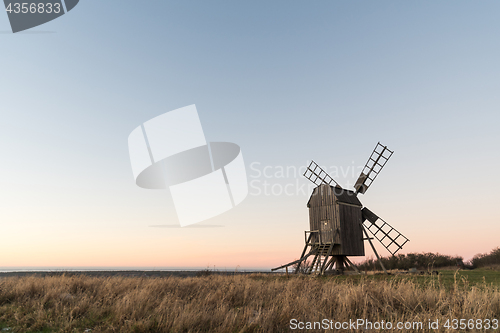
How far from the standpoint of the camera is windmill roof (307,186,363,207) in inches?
1050

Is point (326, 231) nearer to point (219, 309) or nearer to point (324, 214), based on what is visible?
point (324, 214)

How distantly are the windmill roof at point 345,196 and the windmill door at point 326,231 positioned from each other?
7.06 ft

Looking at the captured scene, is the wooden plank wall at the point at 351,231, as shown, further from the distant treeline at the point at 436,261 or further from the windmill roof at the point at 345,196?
the distant treeline at the point at 436,261

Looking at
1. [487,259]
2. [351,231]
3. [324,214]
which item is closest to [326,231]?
[324,214]

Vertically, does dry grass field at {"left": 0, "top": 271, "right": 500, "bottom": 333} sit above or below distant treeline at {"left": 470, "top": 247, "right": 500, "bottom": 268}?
above

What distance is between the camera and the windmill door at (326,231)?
26.2m

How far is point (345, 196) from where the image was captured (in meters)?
27.4

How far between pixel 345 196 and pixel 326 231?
3.40 meters

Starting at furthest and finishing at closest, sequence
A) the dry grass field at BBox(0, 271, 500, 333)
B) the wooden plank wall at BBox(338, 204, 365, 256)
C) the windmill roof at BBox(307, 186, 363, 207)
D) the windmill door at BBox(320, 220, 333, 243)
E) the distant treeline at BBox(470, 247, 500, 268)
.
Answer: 1. the distant treeline at BBox(470, 247, 500, 268)
2. the windmill roof at BBox(307, 186, 363, 207)
3. the windmill door at BBox(320, 220, 333, 243)
4. the wooden plank wall at BBox(338, 204, 365, 256)
5. the dry grass field at BBox(0, 271, 500, 333)

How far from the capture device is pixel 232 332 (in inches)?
249

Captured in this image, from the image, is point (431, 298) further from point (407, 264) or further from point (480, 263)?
point (480, 263)

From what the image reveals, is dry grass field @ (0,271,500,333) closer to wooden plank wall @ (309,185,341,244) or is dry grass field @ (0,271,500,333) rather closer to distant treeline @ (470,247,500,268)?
wooden plank wall @ (309,185,341,244)

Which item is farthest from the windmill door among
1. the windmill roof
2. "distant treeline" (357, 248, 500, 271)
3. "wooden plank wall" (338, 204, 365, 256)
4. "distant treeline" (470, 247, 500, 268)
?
"distant treeline" (470, 247, 500, 268)

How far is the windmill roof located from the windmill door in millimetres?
2151
